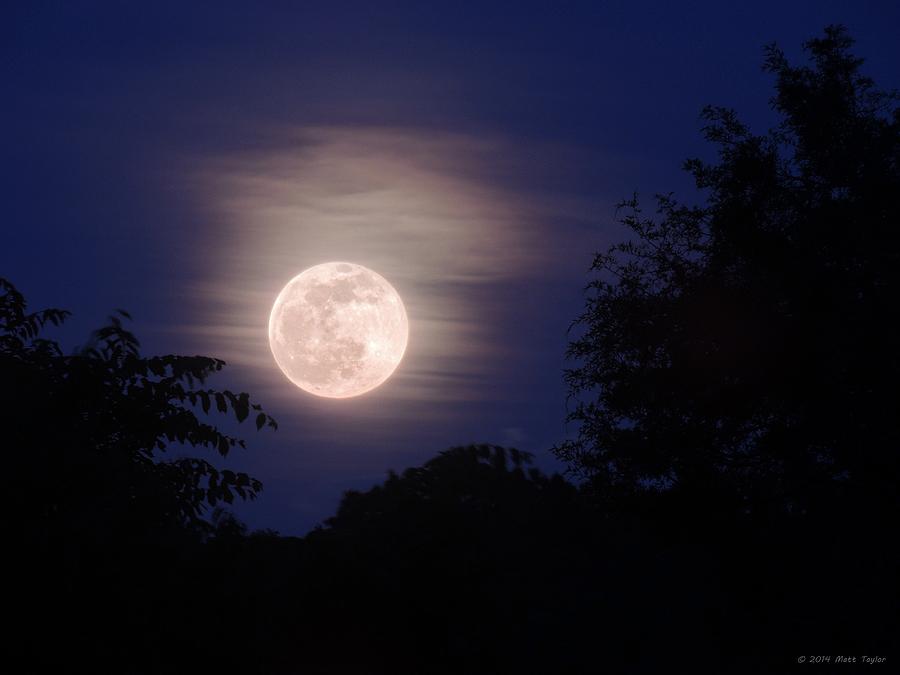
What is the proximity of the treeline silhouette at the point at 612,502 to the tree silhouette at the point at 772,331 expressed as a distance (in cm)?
5

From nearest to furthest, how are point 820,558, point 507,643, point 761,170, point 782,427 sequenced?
point 507,643
point 820,558
point 782,427
point 761,170

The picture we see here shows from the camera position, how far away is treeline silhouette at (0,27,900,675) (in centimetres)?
995

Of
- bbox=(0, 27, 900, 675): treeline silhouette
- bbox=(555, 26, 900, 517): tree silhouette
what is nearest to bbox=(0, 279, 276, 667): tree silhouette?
bbox=(0, 27, 900, 675): treeline silhouette

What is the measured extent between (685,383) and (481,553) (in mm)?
7341

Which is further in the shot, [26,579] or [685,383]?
[685,383]

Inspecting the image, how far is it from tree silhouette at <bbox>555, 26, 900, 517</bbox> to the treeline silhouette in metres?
0.05

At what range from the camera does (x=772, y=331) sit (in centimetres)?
1947

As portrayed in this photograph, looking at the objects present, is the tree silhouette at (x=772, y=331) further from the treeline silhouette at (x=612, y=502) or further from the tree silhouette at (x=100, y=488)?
the tree silhouette at (x=100, y=488)

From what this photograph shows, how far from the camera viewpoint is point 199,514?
39.8ft

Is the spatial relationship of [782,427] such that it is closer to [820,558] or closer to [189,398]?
[820,558]

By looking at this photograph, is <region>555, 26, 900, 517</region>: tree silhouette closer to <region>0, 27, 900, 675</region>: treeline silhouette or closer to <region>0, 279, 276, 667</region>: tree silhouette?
<region>0, 27, 900, 675</region>: treeline silhouette

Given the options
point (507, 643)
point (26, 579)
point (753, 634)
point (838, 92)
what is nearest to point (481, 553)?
point (507, 643)

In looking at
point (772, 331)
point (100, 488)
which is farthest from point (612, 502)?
point (100, 488)

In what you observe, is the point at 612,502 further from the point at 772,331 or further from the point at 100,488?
the point at 100,488
